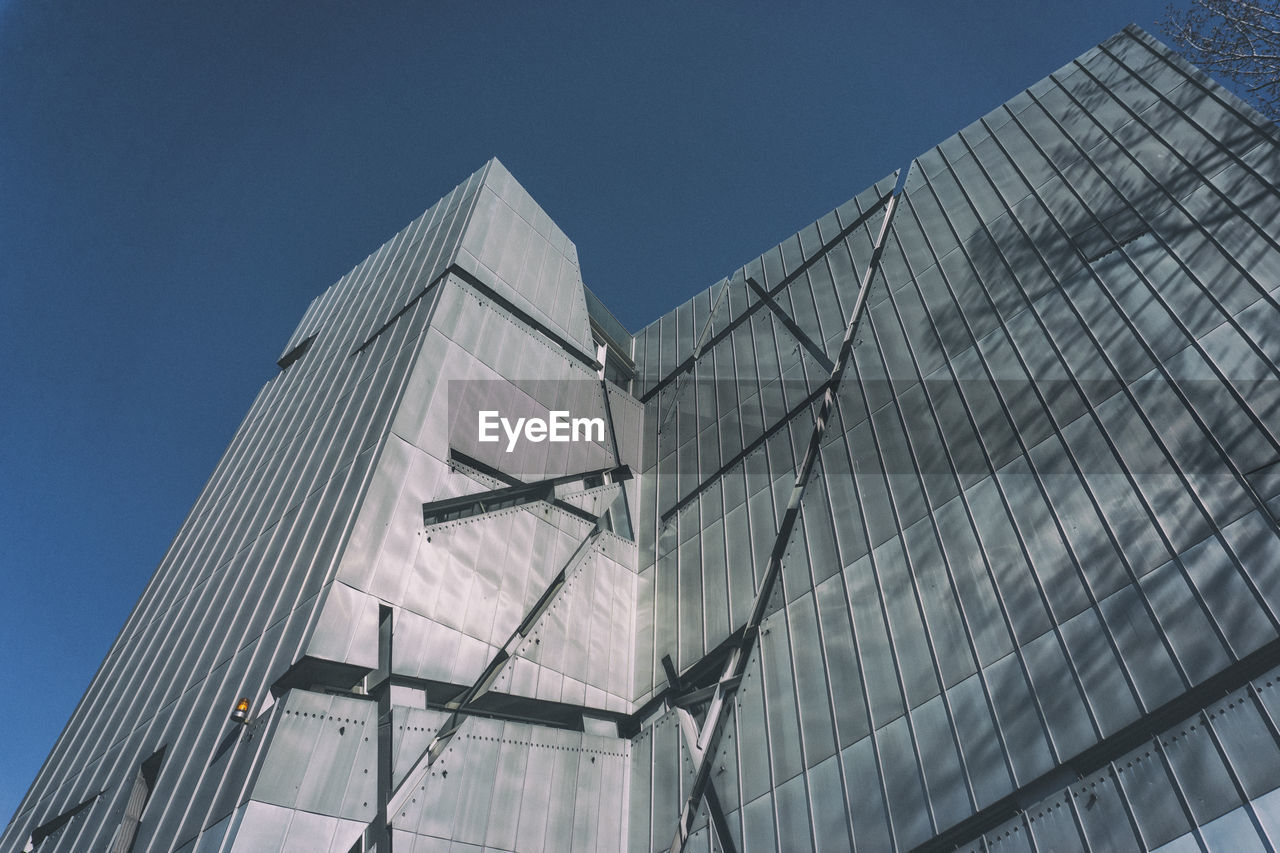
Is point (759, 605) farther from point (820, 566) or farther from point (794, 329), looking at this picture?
point (794, 329)

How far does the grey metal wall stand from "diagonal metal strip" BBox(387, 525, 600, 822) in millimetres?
1949

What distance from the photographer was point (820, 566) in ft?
51.3

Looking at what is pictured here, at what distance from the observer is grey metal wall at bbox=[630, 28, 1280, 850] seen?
10.5 metres

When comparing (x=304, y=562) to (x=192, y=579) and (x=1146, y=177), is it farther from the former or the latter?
(x=1146, y=177)

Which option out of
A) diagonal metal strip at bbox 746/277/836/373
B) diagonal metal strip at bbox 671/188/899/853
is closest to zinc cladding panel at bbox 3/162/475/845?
diagonal metal strip at bbox 671/188/899/853

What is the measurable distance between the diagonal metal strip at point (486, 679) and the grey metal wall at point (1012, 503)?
1.95 meters

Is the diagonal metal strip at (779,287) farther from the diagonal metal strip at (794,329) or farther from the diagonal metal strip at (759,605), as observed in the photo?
the diagonal metal strip at (759,605)

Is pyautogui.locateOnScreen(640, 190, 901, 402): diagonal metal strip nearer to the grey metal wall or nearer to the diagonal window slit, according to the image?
the grey metal wall

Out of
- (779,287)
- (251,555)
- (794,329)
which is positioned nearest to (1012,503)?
(794,329)

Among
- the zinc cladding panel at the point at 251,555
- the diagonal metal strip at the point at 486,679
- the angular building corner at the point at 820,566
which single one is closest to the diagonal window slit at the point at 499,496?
the angular building corner at the point at 820,566

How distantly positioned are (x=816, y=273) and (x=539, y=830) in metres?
14.8

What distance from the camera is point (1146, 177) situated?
53.1ft

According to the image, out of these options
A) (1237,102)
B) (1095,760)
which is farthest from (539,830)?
(1237,102)

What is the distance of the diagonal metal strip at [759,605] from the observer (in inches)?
556
